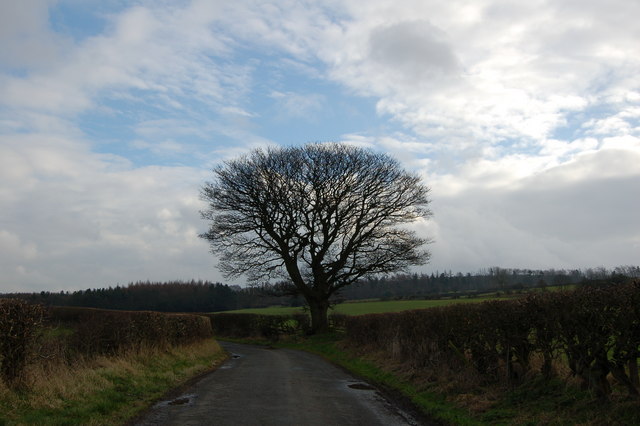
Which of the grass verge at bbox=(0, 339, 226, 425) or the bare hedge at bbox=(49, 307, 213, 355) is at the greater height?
the bare hedge at bbox=(49, 307, 213, 355)

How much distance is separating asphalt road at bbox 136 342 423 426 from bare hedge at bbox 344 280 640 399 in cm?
213

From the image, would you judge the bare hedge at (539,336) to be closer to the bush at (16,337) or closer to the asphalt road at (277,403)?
the asphalt road at (277,403)

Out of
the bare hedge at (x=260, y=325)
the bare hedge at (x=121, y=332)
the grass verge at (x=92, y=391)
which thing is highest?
the bare hedge at (x=121, y=332)

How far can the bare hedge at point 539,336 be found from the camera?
22.6 feet

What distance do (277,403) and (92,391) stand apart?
3553mm

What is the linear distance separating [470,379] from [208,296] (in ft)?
264

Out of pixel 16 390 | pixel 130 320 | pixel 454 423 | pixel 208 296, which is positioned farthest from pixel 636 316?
pixel 208 296

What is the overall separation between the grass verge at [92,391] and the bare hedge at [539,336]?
6.79m

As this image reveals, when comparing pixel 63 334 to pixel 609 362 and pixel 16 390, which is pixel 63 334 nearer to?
pixel 16 390

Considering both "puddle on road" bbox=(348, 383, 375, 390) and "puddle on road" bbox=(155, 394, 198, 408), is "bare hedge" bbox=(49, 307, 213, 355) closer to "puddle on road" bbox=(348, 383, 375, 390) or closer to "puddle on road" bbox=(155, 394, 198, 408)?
"puddle on road" bbox=(155, 394, 198, 408)

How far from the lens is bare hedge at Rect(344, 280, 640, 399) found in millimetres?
6902

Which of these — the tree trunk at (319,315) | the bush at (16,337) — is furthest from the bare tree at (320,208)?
the bush at (16,337)

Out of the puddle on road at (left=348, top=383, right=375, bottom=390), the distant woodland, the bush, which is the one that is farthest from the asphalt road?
the distant woodland

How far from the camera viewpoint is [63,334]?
45.2ft
